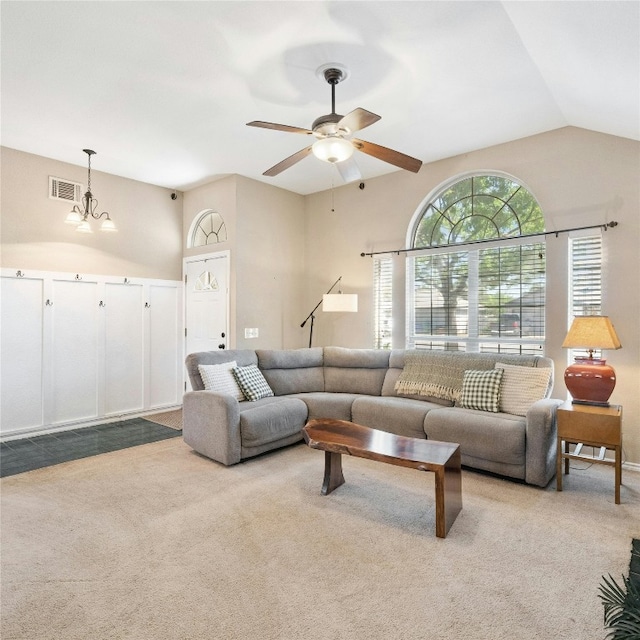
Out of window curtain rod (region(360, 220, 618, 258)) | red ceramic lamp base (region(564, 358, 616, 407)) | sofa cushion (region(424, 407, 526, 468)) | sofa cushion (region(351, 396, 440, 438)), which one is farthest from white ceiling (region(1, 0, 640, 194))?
sofa cushion (region(351, 396, 440, 438))

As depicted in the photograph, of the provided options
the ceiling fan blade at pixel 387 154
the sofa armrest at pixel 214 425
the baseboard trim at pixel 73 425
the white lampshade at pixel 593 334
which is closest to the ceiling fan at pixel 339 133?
the ceiling fan blade at pixel 387 154

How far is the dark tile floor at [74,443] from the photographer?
355cm

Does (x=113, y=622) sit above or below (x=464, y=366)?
below

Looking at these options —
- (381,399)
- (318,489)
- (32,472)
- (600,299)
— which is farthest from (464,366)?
(32,472)

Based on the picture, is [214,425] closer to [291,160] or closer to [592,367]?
[291,160]

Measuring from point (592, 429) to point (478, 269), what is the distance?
1.97 meters

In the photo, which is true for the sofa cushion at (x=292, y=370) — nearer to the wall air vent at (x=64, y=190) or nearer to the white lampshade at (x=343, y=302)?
the white lampshade at (x=343, y=302)

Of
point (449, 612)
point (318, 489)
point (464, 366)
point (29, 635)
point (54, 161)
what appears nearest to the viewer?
point (29, 635)

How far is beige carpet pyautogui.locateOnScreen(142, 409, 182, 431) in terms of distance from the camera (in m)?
4.74

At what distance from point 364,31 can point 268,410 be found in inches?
113

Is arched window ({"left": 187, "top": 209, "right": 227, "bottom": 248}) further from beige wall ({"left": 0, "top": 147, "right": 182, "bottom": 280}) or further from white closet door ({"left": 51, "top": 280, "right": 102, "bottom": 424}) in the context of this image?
white closet door ({"left": 51, "top": 280, "right": 102, "bottom": 424})

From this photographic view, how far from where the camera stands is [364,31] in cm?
243

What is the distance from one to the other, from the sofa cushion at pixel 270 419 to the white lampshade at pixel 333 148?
2139mm

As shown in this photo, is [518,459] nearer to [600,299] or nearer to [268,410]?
[600,299]
